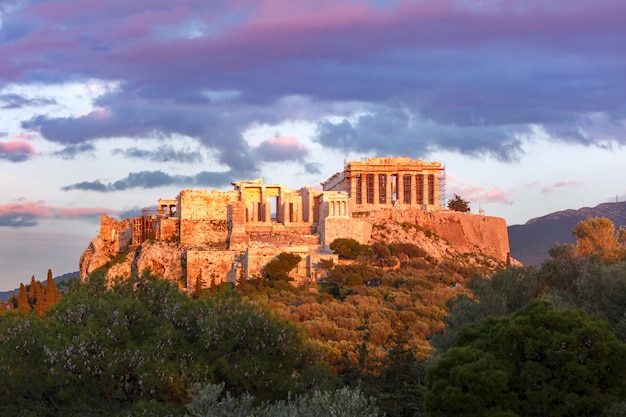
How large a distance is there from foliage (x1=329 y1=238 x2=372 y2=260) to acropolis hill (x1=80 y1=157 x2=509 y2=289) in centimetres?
55

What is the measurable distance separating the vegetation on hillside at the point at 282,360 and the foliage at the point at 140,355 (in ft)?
0.11

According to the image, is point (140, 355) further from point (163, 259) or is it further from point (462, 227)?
point (462, 227)

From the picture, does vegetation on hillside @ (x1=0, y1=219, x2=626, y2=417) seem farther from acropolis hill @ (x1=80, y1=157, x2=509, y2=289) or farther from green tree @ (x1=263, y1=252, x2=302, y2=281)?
acropolis hill @ (x1=80, y1=157, x2=509, y2=289)

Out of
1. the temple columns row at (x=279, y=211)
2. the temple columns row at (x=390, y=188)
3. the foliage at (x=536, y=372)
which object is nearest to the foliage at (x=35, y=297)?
the temple columns row at (x=279, y=211)

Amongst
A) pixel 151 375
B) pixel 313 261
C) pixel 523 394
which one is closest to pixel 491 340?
pixel 523 394

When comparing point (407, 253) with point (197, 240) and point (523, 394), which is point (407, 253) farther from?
point (523, 394)

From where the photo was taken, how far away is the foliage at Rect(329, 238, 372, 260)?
63438mm

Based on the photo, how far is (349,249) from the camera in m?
63.5

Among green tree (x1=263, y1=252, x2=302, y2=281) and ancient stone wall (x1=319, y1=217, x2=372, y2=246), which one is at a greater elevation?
ancient stone wall (x1=319, y1=217, x2=372, y2=246)

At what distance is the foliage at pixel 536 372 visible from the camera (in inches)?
822

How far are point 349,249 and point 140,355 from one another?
3975 cm

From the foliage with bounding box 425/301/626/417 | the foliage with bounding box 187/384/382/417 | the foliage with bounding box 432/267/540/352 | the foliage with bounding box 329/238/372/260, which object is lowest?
the foliage with bounding box 187/384/382/417

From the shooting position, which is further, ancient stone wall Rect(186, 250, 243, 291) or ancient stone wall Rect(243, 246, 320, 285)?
ancient stone wall Rect(186, 250, 243, 291)

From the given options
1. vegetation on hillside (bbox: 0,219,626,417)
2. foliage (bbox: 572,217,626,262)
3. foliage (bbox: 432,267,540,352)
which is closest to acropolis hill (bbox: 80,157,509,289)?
foliage (bbox: 572,217,626,262)
